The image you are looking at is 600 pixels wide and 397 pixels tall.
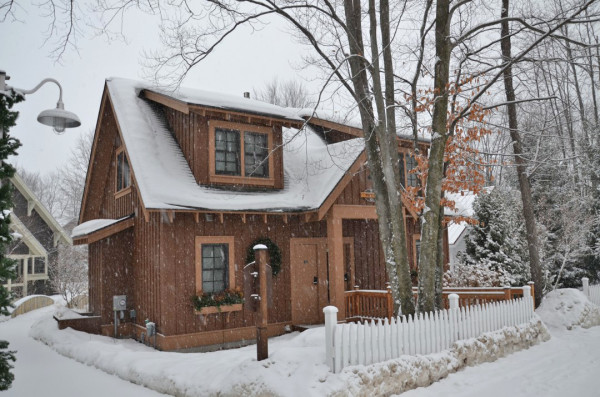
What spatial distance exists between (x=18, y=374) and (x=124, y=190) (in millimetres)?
5435

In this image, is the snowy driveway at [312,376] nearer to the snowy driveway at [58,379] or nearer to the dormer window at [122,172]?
the snowy driveway at [58,379]

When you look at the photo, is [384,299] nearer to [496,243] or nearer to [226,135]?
[226,135]

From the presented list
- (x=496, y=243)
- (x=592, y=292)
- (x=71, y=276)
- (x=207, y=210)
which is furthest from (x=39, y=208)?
(x=592, y=292)

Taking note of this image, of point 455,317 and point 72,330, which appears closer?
point 455,317

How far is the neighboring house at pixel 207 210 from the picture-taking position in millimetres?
11312

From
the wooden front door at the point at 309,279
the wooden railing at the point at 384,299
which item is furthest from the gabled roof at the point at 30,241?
the wooden railing at the point at 384,299

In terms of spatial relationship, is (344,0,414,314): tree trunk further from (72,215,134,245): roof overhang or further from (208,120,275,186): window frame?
(72,215,134,245): roof overhang

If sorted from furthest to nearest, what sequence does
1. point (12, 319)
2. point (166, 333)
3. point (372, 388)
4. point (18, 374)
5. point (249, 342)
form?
point (12, 319) → point (249, 342) → point (166, 333) → point (18, 374) → point (372, 388)

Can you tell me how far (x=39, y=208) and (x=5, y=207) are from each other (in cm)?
2450

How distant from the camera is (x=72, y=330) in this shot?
1302 cm

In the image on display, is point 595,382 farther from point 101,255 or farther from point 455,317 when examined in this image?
point 101,255

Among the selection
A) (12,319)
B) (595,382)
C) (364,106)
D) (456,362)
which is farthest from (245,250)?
(12,319)

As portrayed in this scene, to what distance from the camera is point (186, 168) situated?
12.5 meters

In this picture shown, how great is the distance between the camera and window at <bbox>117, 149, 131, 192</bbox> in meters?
13.3
